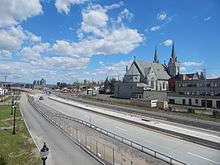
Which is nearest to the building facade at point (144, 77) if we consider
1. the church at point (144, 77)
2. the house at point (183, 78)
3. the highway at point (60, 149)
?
the church at point (144, 77)

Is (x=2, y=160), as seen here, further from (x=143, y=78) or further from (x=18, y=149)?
(x=143, y=78)

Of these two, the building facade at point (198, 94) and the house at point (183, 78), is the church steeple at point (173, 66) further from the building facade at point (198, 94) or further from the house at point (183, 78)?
the building facade at point (198, 94)

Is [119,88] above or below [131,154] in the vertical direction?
above

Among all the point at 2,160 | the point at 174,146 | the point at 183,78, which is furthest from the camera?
the point at 183,78

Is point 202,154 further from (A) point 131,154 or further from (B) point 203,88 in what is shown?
(B) point 203,88

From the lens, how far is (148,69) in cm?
12862

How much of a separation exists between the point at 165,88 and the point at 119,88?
23373 mm

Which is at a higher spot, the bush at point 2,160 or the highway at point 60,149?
the highway at point 60,149

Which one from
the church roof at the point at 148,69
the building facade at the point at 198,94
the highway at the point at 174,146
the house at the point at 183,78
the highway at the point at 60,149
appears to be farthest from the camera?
the church roof at the point at 148,69

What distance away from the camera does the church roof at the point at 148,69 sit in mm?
128750

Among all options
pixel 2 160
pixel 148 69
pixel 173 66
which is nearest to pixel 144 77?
pixel 148 69

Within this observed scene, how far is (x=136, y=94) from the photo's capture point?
110500 mm

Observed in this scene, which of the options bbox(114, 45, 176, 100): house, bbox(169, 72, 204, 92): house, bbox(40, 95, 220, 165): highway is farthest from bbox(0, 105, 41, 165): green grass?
bbox(169, 72, 204, 92): house

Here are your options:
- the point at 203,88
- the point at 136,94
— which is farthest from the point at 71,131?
the point at 136,94
